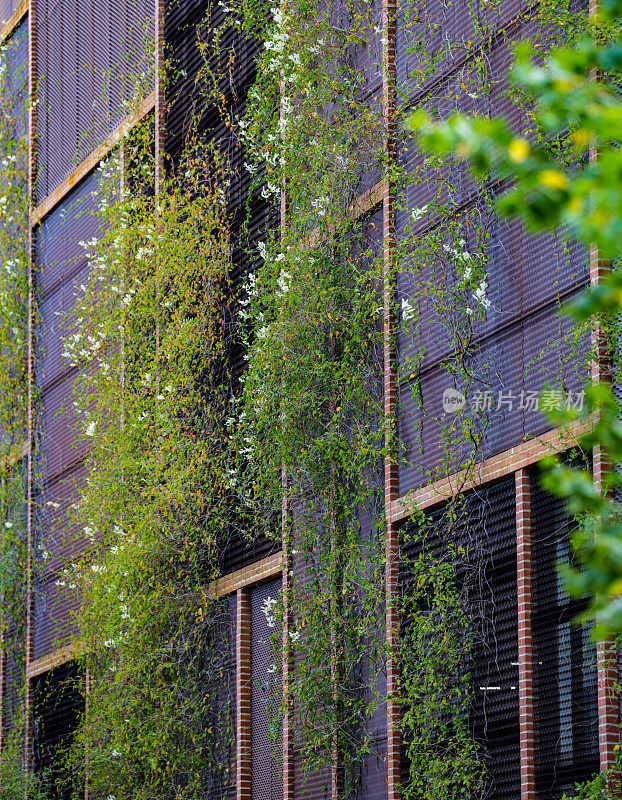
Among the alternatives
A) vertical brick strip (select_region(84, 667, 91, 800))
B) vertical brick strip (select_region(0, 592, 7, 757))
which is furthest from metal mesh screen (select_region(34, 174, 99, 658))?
vertical brick strip (select_region(84, 667, 91, 800))

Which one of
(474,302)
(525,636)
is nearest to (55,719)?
(474,302)

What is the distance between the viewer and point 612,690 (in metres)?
10.0

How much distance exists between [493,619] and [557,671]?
3.29ft

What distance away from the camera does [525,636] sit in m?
11.1

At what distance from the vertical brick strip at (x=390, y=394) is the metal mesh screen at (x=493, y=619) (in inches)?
42.7

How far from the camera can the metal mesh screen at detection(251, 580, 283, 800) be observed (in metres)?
15.5

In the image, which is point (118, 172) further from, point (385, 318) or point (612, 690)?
point (612, 690)

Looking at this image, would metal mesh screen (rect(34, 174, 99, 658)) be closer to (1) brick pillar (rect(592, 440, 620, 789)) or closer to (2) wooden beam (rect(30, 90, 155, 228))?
(2) wooden beam (rect(30, 90, 155, 228))

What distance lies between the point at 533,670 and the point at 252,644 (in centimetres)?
606

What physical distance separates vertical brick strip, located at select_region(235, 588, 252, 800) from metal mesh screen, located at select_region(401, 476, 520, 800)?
4.82 meters

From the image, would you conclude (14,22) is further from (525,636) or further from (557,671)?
(557,671)

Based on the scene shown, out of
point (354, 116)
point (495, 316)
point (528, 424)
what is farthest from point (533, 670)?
point (354, 116)

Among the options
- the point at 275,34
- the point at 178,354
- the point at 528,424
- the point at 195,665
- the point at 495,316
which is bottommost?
the point at 195,665

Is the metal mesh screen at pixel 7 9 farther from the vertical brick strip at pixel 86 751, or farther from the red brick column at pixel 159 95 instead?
the vertical brick strip at pixel 86 751
